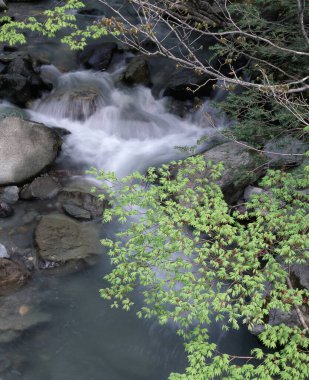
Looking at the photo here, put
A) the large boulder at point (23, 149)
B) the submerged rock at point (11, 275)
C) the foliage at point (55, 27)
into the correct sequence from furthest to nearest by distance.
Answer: the large boulder at point (23, 149) → the foliage at point (55, 27) → the submerged rock at point (11, 275)

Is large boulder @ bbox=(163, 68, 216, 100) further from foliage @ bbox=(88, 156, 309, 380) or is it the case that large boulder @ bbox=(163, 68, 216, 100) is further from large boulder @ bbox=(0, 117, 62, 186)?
foliage @ bbox=(88, 156, 309, 380)

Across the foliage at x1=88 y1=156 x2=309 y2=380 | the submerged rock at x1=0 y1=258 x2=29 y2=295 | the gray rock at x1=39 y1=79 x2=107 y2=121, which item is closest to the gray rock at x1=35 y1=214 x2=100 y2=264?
the submerged rock at x1=0 y1=258 x2=29 y2=295

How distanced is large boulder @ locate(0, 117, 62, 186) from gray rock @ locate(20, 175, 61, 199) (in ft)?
0.67

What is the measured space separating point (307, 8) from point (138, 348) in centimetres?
723

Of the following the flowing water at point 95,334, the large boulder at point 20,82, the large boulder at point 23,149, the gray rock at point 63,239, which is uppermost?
the large boulder at point 20,82

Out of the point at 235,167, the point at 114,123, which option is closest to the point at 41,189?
the point at 114,123

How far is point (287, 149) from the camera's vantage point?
854 cm

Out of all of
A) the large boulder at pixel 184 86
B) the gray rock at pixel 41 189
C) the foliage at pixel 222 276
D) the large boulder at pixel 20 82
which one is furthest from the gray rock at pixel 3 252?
the large boulder at pixel 184 86

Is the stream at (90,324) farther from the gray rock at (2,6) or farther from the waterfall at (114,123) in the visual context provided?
the gray rock at (2,6)

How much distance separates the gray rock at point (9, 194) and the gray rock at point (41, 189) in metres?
0.14

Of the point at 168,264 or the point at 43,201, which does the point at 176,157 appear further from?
the point at 168,264

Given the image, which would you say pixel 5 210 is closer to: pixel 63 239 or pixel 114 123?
pixel 63 239

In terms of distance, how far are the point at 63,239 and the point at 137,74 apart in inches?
287

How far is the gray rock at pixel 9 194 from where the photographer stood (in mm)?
9453
